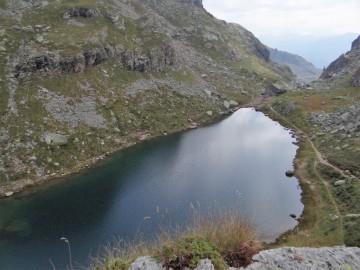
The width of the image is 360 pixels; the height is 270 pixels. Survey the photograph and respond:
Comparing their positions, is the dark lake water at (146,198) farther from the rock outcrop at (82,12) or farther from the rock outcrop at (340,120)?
the rock outcrop at (82,12)

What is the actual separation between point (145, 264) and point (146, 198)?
4991cm

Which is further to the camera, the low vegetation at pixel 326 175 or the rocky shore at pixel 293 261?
the low vegetation at pixel 326 175

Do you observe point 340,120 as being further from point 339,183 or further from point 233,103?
point 233,103

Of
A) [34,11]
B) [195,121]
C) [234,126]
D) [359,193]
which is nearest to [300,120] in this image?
[234,126]

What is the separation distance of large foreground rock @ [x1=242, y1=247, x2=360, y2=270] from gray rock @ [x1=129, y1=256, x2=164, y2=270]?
123 inches

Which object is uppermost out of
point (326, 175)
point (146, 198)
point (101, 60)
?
point (101, 60)

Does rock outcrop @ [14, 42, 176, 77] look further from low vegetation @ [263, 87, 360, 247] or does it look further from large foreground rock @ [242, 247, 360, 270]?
large foreground rock @ [242, 247, 360, 270]

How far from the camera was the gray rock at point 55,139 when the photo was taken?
77.9 meters

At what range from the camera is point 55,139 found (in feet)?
259

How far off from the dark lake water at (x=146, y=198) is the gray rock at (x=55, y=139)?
10027mm

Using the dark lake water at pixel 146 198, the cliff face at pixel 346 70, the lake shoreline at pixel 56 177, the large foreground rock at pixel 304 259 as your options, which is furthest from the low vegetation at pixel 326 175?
the lake shoreline at pixel 56 177

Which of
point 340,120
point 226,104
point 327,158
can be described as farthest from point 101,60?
point 340,120

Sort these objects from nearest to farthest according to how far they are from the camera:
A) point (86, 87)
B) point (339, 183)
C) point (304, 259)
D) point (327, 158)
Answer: point (304, 259), point (339, 183), point (327, 158), point (86, 87)

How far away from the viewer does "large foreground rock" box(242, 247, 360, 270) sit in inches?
505
